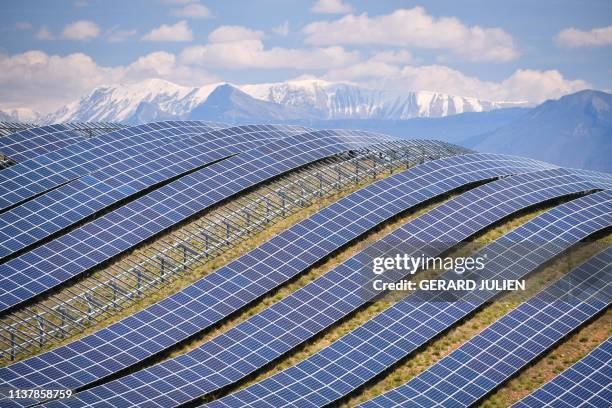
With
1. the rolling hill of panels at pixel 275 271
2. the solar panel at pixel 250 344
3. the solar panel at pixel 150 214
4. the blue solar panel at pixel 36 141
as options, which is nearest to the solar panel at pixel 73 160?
the rolling hill of panels at pixel 275 271

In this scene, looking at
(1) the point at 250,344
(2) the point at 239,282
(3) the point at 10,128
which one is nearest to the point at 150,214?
(2) the point at 239,282

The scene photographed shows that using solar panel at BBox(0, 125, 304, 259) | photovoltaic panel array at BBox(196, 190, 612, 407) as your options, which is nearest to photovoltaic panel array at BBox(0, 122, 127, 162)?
solar panel at BBox(0, 125, 304, 259)

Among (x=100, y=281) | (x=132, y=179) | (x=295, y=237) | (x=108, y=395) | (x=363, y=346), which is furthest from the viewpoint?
(x=132, y=179)

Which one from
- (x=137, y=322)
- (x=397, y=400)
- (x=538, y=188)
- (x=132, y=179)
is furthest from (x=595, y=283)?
(x=132, y=179)

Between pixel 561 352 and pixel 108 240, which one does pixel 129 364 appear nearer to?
pixel 108 240

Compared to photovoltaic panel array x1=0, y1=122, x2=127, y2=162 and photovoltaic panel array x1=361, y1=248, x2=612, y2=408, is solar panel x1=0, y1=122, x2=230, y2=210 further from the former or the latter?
photovoltaic panel array x1=361, y1=248, x2=612, y2=408
